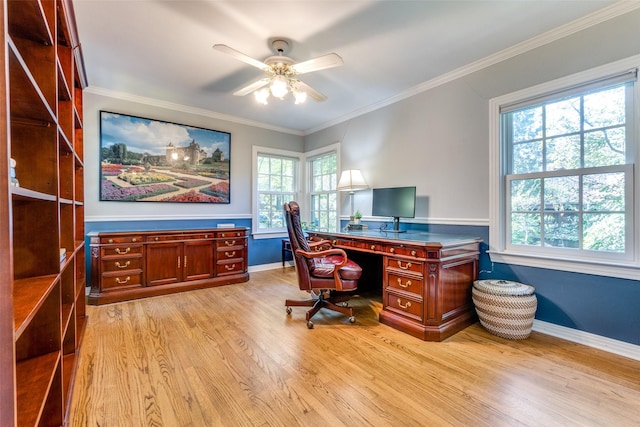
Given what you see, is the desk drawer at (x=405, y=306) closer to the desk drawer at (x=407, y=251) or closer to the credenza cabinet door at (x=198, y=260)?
the desk drawer at (x=407, y=251)

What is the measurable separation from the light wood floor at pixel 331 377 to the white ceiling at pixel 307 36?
2.55 meters

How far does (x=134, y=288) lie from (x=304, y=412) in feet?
9.10

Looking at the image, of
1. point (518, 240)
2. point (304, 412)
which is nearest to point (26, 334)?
point (304, 412)

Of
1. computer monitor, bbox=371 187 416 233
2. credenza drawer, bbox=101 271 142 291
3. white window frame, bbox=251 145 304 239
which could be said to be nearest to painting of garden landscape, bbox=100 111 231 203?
white window frame, bbox=251 145 304 239

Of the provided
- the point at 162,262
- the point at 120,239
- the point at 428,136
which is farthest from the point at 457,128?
the point at 120,239

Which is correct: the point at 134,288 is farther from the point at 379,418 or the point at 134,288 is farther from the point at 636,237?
the point at 636,237

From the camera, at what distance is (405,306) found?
96.0 inches

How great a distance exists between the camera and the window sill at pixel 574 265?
201 centimetres

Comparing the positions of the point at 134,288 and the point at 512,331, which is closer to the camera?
the point at 512,331

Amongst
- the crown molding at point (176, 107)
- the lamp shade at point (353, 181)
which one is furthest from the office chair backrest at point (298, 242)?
the crown molding at point (176, 107)

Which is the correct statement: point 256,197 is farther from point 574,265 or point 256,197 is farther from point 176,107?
point 574,265

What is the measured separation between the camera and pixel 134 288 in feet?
10.7

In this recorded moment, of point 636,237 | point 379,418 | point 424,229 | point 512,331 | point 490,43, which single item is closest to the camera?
point 379,418

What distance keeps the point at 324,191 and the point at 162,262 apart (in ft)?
8.86
